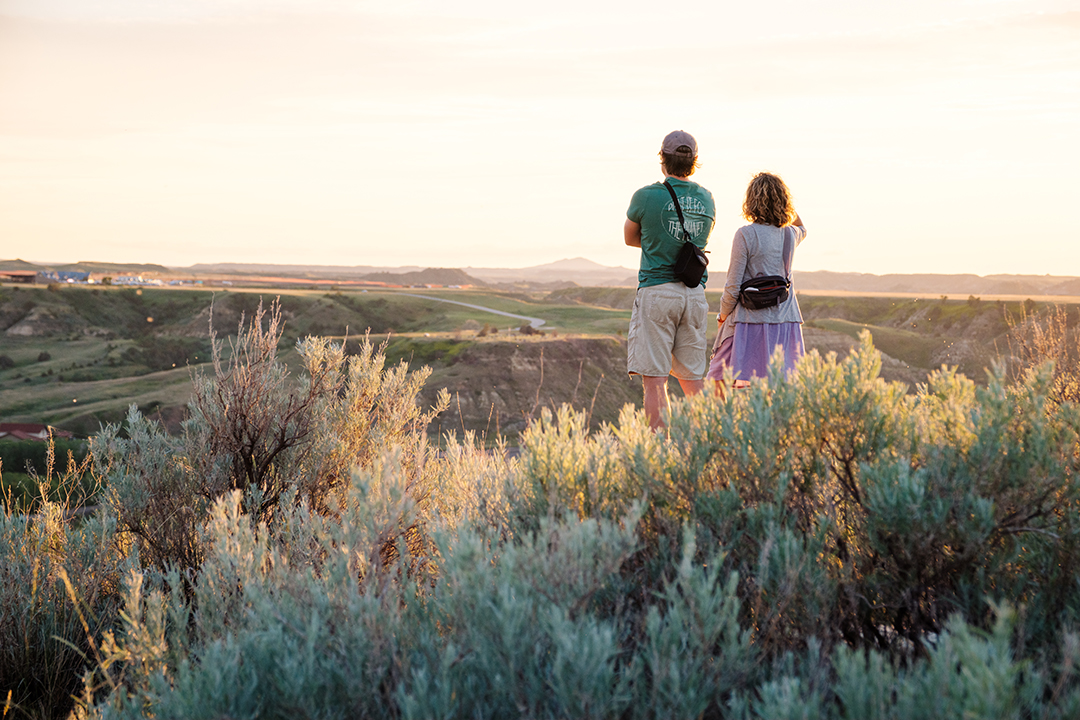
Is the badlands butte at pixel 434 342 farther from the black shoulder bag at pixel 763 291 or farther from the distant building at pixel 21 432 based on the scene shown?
the distant building at pixel 21 432

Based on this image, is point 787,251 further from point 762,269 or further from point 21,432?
point 21,432

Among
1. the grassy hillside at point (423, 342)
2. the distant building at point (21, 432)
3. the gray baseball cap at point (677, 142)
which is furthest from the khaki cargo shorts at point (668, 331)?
the distant building at point (21, 432)

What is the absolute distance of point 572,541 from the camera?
227 centimetres

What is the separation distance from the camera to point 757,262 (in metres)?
4.83

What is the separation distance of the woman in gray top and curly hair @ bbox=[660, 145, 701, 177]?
442 mm

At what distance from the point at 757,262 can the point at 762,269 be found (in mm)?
59

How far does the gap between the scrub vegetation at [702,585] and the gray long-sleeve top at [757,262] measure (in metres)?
1.63

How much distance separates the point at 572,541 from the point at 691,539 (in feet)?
1.24

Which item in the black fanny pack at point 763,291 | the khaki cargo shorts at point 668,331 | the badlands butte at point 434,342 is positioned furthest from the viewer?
the badlands butte at point 434,342

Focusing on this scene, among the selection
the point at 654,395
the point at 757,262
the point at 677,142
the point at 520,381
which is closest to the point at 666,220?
the point at 677,142

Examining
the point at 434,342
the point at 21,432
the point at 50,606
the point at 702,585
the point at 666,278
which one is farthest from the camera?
the point at 434,342

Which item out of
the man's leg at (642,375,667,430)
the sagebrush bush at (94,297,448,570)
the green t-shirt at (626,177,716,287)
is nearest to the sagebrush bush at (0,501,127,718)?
the sagebrush bush at (94,297,448,570)

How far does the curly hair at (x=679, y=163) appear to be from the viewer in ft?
16.2

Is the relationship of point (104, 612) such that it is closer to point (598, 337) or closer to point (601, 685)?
point (601, 685)
